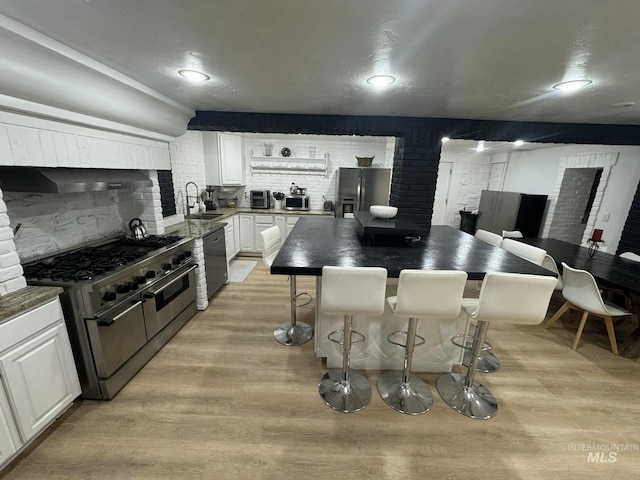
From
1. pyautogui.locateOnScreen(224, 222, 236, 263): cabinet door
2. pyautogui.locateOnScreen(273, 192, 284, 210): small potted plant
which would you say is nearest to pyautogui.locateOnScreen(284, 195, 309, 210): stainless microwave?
pyautogui.locateOnScreen(273, 192, 284, 210): small potted plant

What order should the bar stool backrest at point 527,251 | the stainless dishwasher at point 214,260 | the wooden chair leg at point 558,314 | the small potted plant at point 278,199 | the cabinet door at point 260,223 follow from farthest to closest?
the small potted plant at point 278,199
the cabinet door at point 260,223
the stainless dishwasher at point 214,260
the wooden chair leg at point 558,314
the bar stool backrest at point 527,251

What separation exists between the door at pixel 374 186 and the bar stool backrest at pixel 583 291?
2.72 meters

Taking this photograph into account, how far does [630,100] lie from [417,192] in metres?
1.80

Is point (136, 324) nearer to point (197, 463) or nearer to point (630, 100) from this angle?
point (197, 463)

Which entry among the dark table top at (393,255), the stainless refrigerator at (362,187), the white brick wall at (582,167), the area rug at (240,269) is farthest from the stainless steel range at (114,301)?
the white brick wall at (582,167)

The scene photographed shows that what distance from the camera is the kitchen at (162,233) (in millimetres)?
1492

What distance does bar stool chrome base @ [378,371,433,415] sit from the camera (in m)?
1.85

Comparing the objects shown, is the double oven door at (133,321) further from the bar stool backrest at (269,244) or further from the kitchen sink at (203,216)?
the kitchen sink at (203,216)

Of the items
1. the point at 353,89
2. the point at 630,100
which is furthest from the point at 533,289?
the point at 630,100

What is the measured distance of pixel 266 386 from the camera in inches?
79.1

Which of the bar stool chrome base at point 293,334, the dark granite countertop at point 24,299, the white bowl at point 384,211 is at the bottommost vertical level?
the bar stool chrome base at point 293,334

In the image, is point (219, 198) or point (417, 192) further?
point (219, 198)

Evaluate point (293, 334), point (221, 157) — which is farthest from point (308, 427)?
point (221, 157)

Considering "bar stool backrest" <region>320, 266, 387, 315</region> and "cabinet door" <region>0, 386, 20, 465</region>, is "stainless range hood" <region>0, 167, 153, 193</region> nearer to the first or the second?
"cabinet door" <region>0, 386, 20, 465</region>
